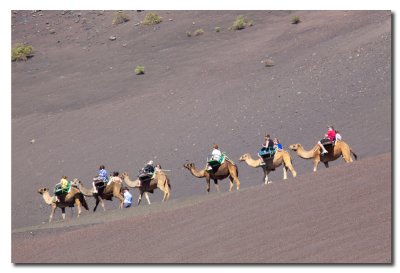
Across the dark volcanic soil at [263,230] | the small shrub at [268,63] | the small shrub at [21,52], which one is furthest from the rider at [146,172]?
the small shrub at [21,52]

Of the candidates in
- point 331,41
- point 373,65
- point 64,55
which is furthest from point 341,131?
point 64,55

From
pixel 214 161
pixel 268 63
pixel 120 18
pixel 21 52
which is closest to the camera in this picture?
pixel 214 161

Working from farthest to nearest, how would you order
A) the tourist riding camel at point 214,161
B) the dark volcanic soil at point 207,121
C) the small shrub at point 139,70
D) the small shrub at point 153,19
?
the small shrub at point 153,19 → the small shrub at point 139,70 → the tourist riding camel at point 214,161 → the dark volcanic soil at point 207,121

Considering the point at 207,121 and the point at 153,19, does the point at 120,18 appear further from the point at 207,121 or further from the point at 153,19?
the point at 207,121

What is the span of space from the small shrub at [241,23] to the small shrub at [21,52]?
368 inches

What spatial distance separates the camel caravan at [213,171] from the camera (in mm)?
38062

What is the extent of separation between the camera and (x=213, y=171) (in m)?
39.1

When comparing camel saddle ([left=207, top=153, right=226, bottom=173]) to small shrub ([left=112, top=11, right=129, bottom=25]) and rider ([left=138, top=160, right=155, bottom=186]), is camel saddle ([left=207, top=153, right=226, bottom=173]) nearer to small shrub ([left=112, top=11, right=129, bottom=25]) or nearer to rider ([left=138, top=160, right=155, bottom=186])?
rider ([left=138, top=160, right=155, bottom=186])

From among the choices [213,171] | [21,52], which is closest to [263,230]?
[213,171]

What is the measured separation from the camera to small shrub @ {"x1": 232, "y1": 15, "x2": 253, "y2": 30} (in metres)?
63.1

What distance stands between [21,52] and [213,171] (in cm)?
2618

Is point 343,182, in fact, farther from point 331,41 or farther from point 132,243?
point 331,41

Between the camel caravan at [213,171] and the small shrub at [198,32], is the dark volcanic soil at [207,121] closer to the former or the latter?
the small shrub at [198,32]

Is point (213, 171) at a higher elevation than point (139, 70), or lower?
lower
